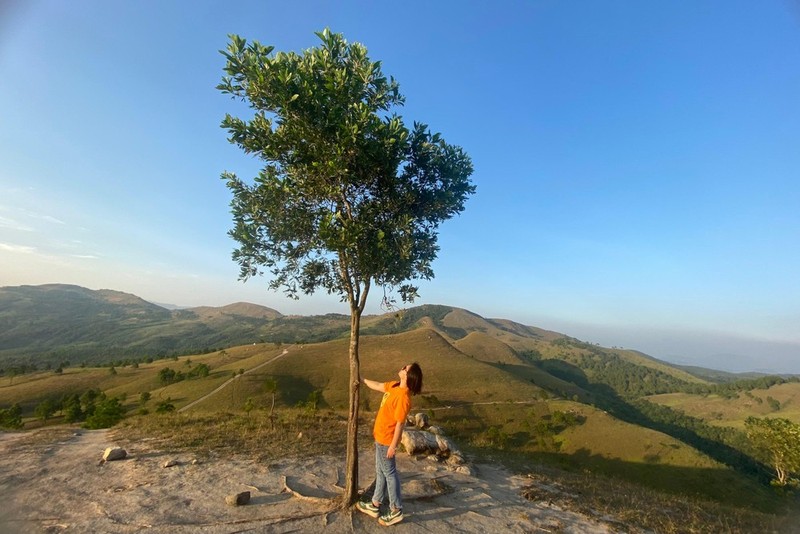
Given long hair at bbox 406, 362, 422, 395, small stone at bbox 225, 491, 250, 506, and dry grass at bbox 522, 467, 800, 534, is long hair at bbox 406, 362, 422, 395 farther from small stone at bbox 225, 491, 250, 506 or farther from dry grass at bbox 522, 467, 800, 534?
dry grass at bbox 522, 467, 800, 534

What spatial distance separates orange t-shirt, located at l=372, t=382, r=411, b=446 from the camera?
8.95 metres

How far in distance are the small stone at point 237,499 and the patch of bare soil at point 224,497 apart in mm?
172

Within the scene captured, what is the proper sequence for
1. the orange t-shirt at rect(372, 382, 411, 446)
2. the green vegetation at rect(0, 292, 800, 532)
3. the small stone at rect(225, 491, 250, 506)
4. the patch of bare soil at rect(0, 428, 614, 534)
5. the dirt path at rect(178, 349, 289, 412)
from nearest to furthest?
1. the orange t-shirt at rect(372, 382, 411, 446)
2. the patch of bare soil at rect(0, 428, 614, 534)
3. the small stone at rect(225, 491, 250, 506)
4. the green vegetation at rect(0, 292, 800, 532)
5. the dirt path at rect(178, 349, 289, 412)

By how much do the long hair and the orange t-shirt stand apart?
189 millimetres

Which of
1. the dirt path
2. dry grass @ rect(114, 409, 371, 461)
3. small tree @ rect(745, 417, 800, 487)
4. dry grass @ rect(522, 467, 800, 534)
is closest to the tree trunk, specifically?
dry grass @ rect(114, 409, 371, 461)

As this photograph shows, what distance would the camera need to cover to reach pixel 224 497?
1072 cm

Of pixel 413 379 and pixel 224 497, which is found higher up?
pixel 413 379

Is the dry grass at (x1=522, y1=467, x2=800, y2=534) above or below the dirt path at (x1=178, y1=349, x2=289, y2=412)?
above

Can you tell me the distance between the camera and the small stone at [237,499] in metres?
10.2

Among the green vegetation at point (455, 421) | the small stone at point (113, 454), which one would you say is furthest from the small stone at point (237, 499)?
the small stone at point (113, 454)

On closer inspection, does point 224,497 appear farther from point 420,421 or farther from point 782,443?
point 782,443

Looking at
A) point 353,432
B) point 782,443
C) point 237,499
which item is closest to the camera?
point 237,499

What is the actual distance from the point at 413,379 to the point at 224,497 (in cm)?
732

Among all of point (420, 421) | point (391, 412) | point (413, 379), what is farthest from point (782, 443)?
point (391, 412)
